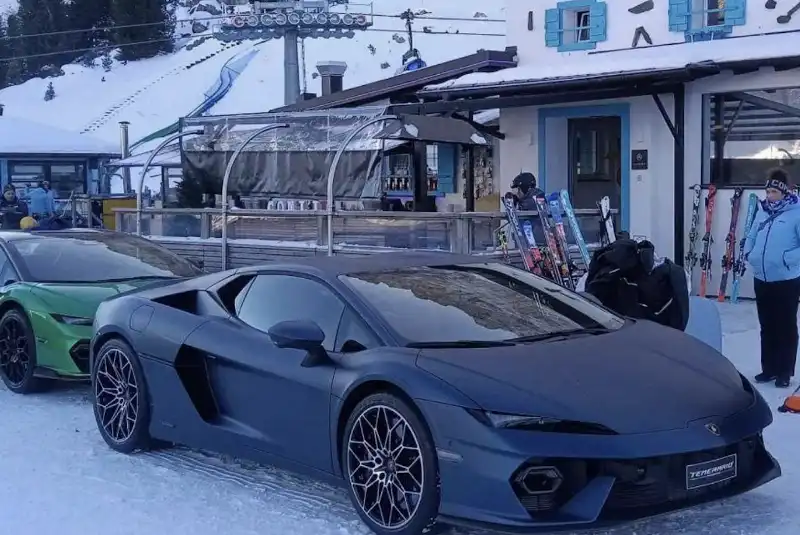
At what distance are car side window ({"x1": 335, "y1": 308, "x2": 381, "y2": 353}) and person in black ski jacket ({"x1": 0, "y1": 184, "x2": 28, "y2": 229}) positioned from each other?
45.4 feet

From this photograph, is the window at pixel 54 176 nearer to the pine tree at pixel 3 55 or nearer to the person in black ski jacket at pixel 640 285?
the person in black ski jacket at pixel 640 285

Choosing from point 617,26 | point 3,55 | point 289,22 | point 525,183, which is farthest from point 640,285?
point 3,55

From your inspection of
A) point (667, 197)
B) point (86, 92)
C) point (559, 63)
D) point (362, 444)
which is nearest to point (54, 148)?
point (559, 63)

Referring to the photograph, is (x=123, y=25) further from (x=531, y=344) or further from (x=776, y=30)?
(x=531, y=344)

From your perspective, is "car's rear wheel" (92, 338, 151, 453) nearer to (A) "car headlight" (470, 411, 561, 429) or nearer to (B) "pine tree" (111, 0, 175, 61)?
(A) "car headlight" (470, 411, 561, 429)

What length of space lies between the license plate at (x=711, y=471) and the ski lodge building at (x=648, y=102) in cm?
829

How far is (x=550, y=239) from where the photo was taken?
38.2ft

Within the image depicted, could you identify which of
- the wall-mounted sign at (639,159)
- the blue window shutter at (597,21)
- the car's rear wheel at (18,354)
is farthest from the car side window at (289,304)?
the blue window shutter at (597,21)

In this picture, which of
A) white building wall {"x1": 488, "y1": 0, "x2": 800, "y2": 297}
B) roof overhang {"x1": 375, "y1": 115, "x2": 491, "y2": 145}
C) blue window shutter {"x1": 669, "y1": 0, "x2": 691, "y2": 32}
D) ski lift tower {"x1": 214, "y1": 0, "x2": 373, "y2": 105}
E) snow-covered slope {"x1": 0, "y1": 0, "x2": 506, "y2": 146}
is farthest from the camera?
snow-covered slope {"x1": 0, "y1": 0, "x2": 506, "y2": 146}

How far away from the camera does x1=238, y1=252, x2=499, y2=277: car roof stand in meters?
5.62

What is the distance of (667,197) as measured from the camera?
13.9 m

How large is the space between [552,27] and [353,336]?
37.4 ft

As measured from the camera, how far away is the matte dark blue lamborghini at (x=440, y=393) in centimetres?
426

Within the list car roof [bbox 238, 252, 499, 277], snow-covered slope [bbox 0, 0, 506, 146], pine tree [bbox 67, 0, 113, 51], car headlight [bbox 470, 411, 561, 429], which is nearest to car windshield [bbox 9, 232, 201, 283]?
car roof [bbox 238, 252, 499, 277]
